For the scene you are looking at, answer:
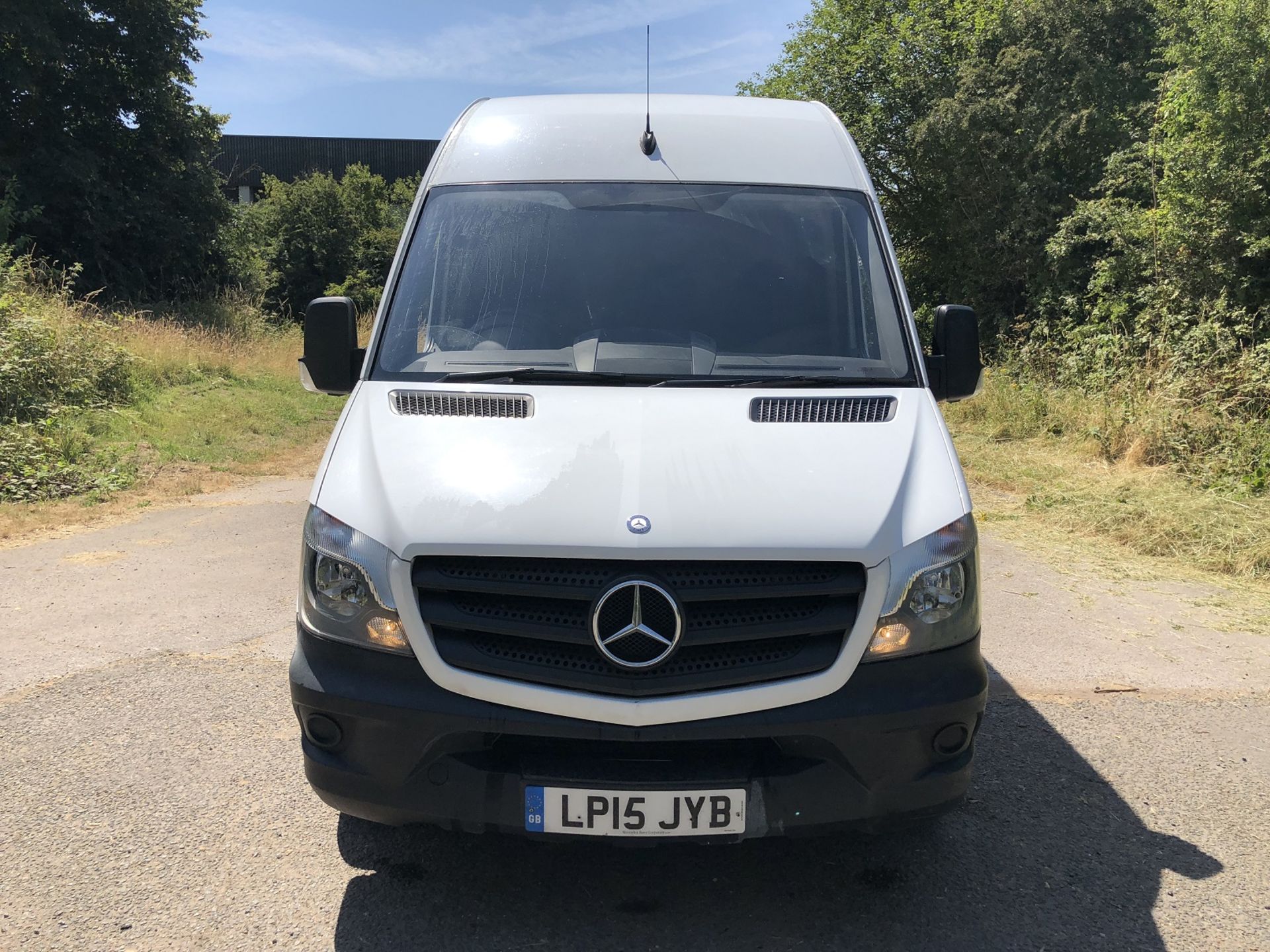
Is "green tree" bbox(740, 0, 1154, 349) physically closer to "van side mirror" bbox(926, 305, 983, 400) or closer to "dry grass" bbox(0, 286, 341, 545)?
"dry grass" bbox(0, 286, 341, 545)

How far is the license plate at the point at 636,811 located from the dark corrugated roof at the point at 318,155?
52.3m

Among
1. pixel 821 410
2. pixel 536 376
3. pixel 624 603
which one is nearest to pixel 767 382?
pixel 821 410

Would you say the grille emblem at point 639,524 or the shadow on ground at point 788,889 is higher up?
the grille emblem at point 639,524

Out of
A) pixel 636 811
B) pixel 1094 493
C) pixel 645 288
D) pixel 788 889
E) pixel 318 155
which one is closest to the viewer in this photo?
pixel 636 811

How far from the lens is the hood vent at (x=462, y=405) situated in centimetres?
310

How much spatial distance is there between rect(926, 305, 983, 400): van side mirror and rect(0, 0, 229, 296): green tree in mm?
20839

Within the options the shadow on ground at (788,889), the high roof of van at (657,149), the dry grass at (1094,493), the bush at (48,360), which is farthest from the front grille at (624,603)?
the bush at (48,360)

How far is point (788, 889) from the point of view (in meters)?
2.98

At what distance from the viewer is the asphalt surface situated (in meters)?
2.79

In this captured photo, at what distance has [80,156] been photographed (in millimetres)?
21625

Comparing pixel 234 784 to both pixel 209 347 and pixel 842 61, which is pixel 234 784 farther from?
pixel 842 61

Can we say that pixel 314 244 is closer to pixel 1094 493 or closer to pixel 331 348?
pixel 1094 493

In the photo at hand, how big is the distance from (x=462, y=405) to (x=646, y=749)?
4.06 feet

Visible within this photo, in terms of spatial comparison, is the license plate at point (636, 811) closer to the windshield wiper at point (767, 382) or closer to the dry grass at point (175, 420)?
the windshield wiper at point (767, 382)
